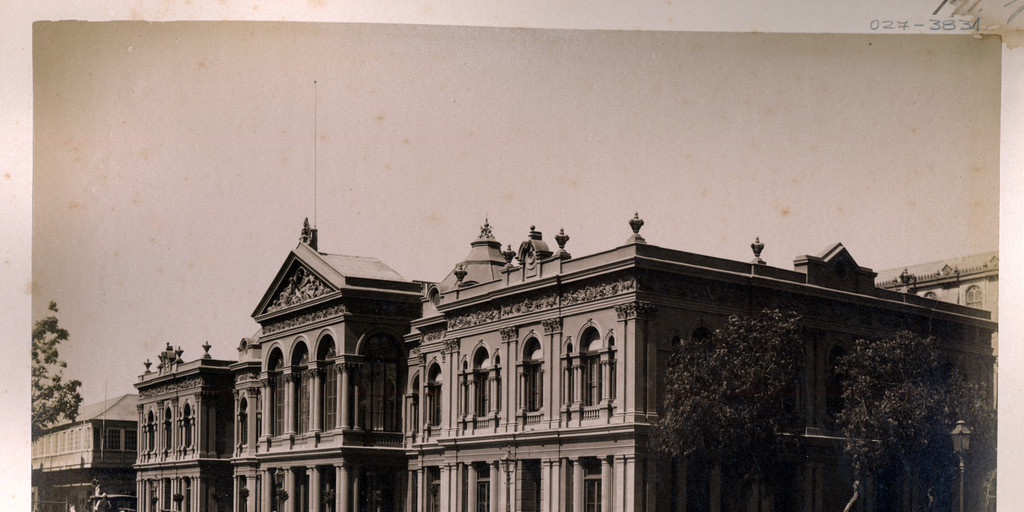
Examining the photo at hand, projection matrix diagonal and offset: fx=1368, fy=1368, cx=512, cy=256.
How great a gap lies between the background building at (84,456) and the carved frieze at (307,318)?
612cm

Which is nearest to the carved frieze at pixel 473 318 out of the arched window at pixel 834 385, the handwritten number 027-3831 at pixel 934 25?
the arched window at pixel 834 385

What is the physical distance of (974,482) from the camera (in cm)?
1636

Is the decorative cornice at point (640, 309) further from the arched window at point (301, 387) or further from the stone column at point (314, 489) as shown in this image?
the arched window at point (301, 387)

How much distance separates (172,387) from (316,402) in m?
5.90

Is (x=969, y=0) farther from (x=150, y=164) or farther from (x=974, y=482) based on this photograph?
(x=150, y=164)

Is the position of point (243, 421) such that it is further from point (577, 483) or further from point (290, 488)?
point (577, 483)

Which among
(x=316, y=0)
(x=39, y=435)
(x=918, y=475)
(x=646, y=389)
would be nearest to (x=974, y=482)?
(x=918, y=475)

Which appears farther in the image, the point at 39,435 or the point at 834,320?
the point at 834,320

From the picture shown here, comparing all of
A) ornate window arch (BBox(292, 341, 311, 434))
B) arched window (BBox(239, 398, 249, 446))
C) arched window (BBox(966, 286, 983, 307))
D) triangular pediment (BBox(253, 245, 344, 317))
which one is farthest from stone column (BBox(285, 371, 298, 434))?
arched window (BBox(966, 286, 983, 307))

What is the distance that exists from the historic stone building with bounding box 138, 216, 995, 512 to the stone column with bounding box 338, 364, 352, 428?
0.04 m

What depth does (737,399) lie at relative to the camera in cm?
1906

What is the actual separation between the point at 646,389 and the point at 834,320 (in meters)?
2.82

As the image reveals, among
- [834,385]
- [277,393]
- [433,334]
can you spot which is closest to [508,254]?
[834,385]

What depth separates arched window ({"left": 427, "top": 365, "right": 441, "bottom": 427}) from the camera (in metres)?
24.9
